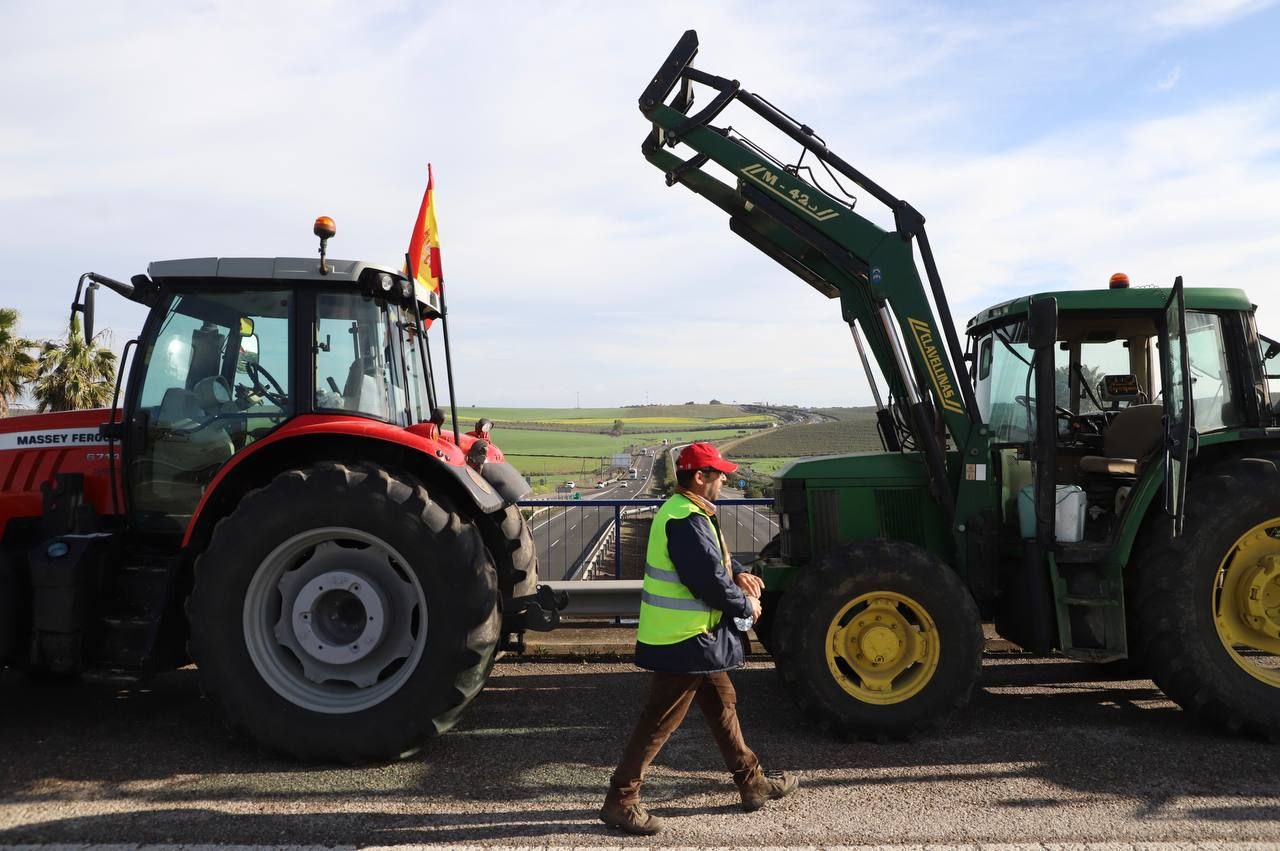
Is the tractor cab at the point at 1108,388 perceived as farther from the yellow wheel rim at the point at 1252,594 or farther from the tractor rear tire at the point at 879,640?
the tractor rear tire at the point at 879,640

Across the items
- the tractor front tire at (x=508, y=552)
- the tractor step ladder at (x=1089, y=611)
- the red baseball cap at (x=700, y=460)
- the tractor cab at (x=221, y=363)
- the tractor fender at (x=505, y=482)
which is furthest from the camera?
the tractor fender at (x=505, y=482)

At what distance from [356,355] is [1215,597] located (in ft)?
16.7

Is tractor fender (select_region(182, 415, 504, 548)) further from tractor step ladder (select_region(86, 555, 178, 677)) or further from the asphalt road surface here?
the asphalt road surface

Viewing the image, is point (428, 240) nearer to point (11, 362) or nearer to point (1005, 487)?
point (1005, 487)

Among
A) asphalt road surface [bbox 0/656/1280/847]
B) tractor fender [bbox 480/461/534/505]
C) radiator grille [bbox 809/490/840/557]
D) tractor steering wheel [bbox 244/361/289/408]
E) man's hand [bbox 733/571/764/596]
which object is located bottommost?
asphalt road surface [bbox 0/656/1280/847]

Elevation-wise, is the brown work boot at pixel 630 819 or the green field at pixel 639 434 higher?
the green field at pixel 639 434

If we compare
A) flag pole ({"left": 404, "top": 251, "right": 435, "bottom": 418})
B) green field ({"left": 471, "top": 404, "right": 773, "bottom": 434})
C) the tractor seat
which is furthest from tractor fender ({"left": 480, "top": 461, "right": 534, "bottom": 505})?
green field ({"left": 471, "top": 404, "right": 773, "bottom": 434})

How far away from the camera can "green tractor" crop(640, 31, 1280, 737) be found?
480 centimetres

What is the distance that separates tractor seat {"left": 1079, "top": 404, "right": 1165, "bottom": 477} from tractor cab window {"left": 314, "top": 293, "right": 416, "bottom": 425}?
4285mm

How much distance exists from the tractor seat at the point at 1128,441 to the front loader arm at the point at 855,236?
837mm

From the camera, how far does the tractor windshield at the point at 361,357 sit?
16.5 ft

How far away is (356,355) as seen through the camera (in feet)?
16.8

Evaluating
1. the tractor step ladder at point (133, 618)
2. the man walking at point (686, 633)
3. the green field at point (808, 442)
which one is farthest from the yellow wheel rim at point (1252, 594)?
the green field at point (808, 442)

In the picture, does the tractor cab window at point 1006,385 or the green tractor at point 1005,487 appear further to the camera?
the tractor cab window at point 1006,385
